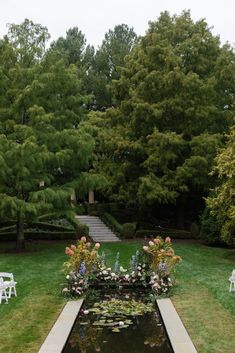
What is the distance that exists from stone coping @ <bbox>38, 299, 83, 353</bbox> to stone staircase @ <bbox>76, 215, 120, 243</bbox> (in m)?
15.8

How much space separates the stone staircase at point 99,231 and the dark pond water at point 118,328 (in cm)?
1489

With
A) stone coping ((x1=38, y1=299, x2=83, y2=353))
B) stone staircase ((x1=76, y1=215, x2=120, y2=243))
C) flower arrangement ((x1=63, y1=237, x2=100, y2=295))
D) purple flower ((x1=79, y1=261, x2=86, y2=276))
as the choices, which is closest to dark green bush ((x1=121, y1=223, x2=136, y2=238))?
stone staircase ((x1=76, y1=215, x2=120, y2=243))

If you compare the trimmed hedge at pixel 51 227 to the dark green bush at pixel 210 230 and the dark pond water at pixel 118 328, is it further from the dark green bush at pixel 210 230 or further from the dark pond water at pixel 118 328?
the dark pond water at pixel 118 328

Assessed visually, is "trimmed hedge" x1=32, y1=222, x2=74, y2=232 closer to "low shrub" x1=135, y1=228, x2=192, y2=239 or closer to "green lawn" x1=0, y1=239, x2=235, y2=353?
"low shrub" x1=135, y1=228, x2=192, y2=239

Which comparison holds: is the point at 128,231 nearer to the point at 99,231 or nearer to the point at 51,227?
the point at 99,231

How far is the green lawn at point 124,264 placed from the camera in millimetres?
10328

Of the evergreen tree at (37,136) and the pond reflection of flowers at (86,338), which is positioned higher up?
the evergreen tree at (37,136)

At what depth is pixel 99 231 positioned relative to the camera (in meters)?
32.3

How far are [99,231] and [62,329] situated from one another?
840 inches

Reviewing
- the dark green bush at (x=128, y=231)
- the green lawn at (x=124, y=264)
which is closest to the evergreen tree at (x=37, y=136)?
the green lawn at (x=124, y=264)

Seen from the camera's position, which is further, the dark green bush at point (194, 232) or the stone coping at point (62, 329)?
the dark green bush at point (194, 232)

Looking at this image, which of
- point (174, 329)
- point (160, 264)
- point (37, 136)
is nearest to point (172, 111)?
point (37, 136)

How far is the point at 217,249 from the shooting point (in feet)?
89.2

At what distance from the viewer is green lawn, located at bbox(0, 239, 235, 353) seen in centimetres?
1033
